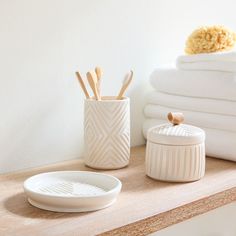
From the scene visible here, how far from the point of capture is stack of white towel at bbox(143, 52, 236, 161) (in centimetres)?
94

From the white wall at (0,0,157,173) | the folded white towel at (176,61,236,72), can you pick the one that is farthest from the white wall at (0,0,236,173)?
the folded white towel at (176,61,236,72)

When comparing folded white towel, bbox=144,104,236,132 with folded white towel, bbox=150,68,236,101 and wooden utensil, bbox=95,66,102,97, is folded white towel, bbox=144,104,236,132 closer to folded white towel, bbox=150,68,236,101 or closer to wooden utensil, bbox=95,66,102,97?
folded white towel, bbox=150,68,236,101

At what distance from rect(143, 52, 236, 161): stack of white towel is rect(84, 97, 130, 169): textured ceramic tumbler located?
0.18 metres

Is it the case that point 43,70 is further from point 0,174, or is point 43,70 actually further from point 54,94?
point 0,174

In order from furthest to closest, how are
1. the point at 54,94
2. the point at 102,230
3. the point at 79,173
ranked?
the point at 54,94 < the point at 79,173 < the point at 102,230

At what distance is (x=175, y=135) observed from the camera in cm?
81

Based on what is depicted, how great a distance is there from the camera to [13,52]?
32.8 inches

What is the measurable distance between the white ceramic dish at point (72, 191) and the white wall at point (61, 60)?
14 cm

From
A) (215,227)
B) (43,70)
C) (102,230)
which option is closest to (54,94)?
(43,70)

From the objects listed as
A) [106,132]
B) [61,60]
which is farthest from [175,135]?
[61,60]

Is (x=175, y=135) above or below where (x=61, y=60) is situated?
below

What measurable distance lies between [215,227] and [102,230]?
639 millimetres

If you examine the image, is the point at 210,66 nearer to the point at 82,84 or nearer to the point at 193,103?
the point at 193,103

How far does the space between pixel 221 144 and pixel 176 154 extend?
0.17 metres
